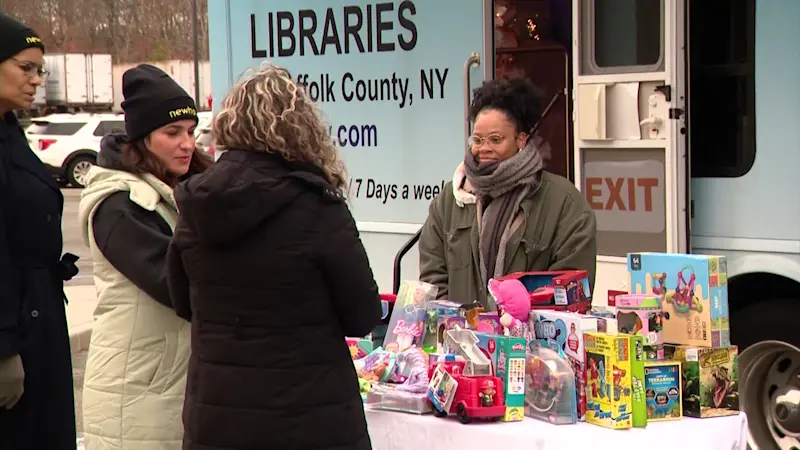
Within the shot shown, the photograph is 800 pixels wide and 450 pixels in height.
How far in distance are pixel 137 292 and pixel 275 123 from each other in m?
0.83

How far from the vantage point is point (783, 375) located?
17.2 feet

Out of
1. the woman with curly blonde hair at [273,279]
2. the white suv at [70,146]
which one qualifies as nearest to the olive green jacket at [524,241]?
the woman with curly blonde hair at [273,279]

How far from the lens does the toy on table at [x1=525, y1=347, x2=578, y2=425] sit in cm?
325

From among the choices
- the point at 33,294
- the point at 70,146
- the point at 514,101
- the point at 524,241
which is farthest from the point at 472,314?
the point at 70,146

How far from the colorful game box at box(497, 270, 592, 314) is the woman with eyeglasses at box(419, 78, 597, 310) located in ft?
1.49

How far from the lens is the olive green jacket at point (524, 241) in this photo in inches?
164

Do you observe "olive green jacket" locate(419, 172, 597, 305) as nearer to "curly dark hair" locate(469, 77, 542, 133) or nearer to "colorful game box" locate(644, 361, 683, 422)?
"curly dark hair" locate(469, 77, 542, 133)

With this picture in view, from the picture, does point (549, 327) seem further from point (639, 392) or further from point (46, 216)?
point (46, 216)

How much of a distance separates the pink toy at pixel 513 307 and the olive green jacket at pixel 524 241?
62cm

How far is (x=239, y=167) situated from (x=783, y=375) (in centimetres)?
329

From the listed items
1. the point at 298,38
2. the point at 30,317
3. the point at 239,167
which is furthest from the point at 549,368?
the point at 298,38

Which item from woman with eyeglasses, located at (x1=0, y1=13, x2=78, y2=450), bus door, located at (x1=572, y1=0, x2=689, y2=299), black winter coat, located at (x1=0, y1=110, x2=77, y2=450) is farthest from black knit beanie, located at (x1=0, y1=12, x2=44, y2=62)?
bus door, located at (x1=572, y1=0, x2=689, y2=299)

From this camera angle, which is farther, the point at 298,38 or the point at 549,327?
the point at 298,38

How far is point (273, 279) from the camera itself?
284 centimetres
